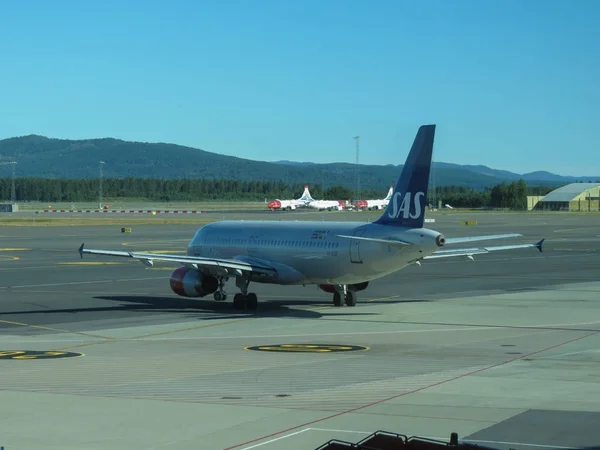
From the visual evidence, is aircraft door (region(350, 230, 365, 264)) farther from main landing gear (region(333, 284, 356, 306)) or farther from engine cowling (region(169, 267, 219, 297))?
engine cowling (region(169, 267, 219, 297))

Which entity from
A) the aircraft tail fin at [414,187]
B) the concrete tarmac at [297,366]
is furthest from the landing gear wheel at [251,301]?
the aircraft tail fin at [414,187]

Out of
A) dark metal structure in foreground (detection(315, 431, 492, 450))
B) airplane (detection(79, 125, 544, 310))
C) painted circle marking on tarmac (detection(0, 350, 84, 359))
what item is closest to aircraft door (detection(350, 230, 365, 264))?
airplane (detection(79, 125, 544, 310))

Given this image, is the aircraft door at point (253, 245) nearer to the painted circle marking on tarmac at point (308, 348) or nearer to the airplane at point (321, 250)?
the airplane at point (321, 250)

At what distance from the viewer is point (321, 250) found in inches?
1732

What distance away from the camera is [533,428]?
64.0ft

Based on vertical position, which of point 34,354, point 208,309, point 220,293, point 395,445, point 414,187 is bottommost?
point 208,309

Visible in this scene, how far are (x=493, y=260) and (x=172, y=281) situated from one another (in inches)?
1584

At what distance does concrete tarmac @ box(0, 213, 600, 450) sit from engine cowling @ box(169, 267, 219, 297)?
934 mm

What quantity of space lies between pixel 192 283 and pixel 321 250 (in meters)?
6.40

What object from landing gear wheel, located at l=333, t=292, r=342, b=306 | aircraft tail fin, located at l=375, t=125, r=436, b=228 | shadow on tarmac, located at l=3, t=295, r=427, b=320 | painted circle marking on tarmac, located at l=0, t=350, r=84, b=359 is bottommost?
shadow on tarmac, located at l=3, t=295, r=427, b=320

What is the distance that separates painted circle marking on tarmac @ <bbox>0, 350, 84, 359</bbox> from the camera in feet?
99.6

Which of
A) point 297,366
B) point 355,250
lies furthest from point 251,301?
point 297,366

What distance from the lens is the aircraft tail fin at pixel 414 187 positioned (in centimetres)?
4097

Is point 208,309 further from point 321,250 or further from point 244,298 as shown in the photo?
point 321,250
